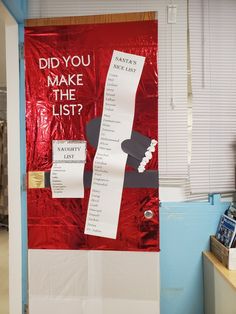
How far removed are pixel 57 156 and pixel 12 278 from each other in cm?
89

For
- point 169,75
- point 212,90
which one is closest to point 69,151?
point 169,75

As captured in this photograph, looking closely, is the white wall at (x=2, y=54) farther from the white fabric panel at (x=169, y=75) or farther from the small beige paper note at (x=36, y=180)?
the small beige paper note at (x=36, y=180)

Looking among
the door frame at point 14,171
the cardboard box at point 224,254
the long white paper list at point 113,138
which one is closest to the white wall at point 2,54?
the door frame at point 14,171

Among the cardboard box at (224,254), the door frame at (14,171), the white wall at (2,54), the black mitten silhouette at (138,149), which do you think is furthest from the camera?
the white wall at (2,54)

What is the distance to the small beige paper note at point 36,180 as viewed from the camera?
1.85 metres

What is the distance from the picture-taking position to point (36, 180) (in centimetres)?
186

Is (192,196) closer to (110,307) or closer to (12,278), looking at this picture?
(110,307)

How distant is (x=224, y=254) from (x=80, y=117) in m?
1.22

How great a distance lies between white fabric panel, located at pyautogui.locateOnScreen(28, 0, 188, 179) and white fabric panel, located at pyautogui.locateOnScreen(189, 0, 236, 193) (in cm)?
7

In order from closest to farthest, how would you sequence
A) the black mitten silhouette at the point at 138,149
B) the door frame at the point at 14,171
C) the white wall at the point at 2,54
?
1. the black mitten silhouette at the point at 138,149
2. the door frame at the point at 14,171
3. the white wall at the point at 2,54

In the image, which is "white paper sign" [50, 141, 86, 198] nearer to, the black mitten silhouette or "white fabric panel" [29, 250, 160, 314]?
the black mitten silhouette

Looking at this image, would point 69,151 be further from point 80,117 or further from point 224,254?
point 224,254

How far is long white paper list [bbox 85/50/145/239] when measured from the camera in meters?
1.79

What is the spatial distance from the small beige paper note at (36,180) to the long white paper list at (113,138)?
0.34m
